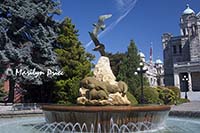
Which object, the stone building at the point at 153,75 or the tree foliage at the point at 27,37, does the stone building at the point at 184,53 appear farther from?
the tree foliage at the point at 27,37

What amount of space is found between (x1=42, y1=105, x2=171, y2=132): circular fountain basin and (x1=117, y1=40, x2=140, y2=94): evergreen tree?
2068 cm

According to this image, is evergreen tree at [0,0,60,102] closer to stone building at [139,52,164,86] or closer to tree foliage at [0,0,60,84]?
tree foliage at [0,0,60,84]

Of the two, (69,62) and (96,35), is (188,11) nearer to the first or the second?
(69,62)

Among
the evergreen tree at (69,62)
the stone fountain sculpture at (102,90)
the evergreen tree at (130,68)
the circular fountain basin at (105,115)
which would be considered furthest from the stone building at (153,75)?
the circular fountain basin at (105,115)

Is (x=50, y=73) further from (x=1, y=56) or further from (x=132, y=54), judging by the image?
(x=132, y=54)

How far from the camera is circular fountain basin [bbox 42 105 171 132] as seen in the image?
34.0 ft

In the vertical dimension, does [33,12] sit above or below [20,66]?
above

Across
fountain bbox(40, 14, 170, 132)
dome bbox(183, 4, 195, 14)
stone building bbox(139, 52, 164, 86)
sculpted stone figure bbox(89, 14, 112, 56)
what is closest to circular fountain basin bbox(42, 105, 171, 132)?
fountain bbox(40, 14, 170, 132)

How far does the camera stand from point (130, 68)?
3622 centimetres

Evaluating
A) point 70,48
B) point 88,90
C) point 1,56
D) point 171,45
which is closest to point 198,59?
point 171,45

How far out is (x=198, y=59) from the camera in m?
69.6

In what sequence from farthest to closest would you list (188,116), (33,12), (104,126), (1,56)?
(33,12) < (1,56) < (188,116) < (104,126)

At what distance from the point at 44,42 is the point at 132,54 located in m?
14.3

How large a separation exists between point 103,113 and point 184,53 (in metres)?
68.4
